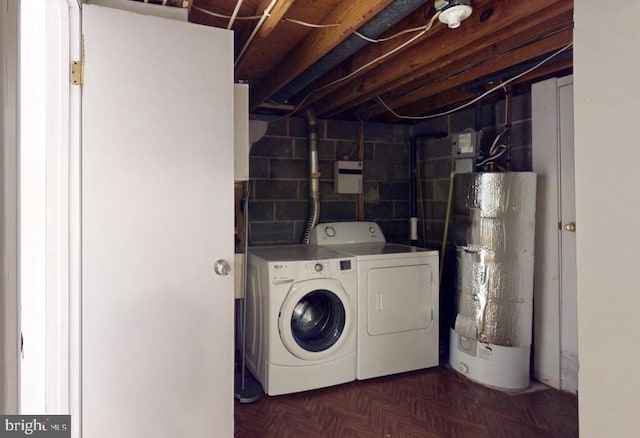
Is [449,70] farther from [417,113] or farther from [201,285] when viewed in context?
[201,285]

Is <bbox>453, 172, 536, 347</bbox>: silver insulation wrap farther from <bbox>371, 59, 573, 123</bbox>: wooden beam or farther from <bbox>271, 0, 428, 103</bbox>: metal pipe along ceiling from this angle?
<bbox>271, 0, 428, 103</bbox>: metal pipe along ceiling

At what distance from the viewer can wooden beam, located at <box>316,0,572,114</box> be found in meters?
1.71

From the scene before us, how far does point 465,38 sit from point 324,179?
1883 millimetres

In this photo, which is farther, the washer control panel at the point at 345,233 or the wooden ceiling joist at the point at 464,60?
the washer control panel at the point at 345,233

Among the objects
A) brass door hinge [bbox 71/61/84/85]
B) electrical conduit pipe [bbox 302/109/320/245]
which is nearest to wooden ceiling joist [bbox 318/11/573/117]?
electrical conduit pipe [bbox 302/109/320/245]

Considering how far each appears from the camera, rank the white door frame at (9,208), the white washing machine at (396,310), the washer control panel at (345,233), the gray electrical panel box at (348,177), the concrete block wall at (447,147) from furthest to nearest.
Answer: the gray electrical panel box at (348,177), the washer control panel at (345,233), the concrete block wall at (447,147), the white washing machine at (396,310), the white door frame at (9,208)

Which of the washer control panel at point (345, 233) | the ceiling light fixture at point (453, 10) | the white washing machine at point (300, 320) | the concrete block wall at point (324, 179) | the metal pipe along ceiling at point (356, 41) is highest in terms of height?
the metal pipe along ceiling at point (356, 41)

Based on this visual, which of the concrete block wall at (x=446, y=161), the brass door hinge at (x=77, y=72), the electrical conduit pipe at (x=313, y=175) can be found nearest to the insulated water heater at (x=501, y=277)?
the concrete block wall at (x=446, y=161)

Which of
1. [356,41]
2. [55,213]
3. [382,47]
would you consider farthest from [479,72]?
[55,213]

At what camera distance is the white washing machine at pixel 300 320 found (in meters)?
2.50

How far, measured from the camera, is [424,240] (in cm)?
389

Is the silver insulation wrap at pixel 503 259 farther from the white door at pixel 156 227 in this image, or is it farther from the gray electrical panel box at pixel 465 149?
the white door at pixel 156 227

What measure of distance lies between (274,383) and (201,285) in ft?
3.88

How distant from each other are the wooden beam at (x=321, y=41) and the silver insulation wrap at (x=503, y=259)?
137cm
